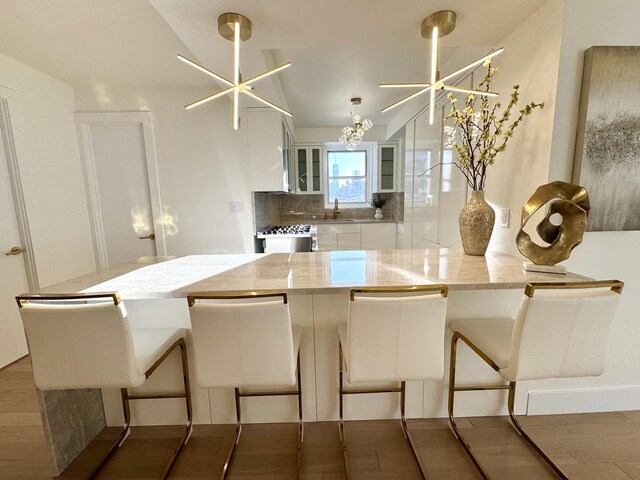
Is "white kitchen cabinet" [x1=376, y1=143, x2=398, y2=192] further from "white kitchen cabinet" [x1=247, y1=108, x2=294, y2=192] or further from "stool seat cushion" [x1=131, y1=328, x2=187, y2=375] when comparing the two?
"stool seat cushion" [x1=131, y1=328, x2=187, y2=375]

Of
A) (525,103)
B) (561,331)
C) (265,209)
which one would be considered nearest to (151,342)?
(561,331)

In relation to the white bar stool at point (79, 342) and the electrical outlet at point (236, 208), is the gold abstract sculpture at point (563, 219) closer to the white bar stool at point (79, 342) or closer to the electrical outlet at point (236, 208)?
the white bar stool at point (79, 342)

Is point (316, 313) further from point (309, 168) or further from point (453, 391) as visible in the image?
point (309, 168)

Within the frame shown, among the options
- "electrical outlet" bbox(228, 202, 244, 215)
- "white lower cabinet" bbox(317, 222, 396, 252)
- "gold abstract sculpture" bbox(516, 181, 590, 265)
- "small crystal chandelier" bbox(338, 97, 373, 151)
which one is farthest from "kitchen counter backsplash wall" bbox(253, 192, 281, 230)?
"gold abstract sculpture" bbox(516, 181, 590, 265)

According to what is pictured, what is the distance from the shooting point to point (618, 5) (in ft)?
4.45

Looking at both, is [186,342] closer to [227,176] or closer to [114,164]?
[227,176]

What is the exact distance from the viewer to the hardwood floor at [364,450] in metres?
1.30

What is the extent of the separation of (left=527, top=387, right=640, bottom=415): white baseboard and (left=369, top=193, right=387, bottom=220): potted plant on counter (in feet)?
12.1

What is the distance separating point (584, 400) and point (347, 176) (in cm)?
427

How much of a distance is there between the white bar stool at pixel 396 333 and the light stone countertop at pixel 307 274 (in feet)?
0.51

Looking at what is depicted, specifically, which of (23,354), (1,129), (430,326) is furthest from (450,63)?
(23,354)

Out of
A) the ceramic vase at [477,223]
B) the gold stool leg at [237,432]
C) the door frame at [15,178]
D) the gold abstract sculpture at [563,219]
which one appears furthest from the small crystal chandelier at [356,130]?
the door frame at [15,178]

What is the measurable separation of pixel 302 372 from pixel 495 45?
7.79 feet

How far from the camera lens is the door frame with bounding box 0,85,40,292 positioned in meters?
2.20
